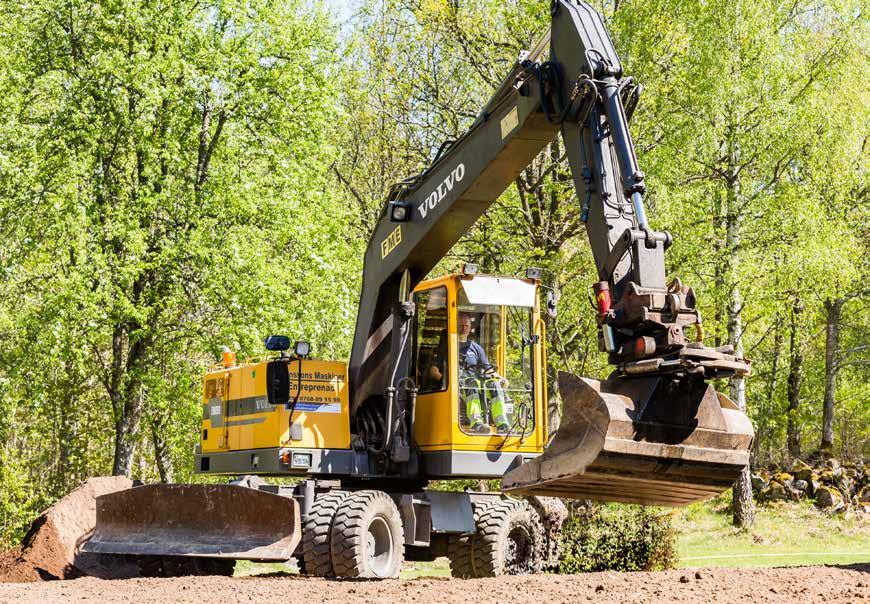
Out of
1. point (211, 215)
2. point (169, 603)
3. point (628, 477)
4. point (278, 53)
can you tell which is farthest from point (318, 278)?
Result: point (628, 477)

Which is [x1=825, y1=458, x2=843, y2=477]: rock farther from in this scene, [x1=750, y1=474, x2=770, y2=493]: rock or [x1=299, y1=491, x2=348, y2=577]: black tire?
[x1=299, y1=491, x2=348, y2=577]: black tire

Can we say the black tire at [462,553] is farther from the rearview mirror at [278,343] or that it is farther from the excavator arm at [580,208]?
the rearview mirror at [278,343]

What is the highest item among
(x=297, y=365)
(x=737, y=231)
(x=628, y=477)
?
(x=737, y=231)

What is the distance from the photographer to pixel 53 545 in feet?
38.9

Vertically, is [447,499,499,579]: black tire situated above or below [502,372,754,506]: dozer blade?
below

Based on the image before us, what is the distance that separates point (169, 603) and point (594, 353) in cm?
1560

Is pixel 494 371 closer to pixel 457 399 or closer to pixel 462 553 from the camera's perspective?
pixel 457 399

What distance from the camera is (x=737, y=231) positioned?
19344mm

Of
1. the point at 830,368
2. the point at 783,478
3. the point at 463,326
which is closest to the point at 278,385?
the point at 463,326

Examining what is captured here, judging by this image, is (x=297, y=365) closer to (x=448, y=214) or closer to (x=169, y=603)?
(x=448, y=214)

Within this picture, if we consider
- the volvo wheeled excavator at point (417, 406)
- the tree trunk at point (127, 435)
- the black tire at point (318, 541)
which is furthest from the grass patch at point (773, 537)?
the tree trunk at point (127, 435)

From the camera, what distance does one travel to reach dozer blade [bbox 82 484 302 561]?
9820 millimetres

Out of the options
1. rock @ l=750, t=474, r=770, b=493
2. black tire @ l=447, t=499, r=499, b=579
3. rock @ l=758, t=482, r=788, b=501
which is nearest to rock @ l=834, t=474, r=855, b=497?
rock @ l=758, t=482, r=788, b=501

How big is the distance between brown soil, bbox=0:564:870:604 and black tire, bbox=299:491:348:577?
1.60ft
